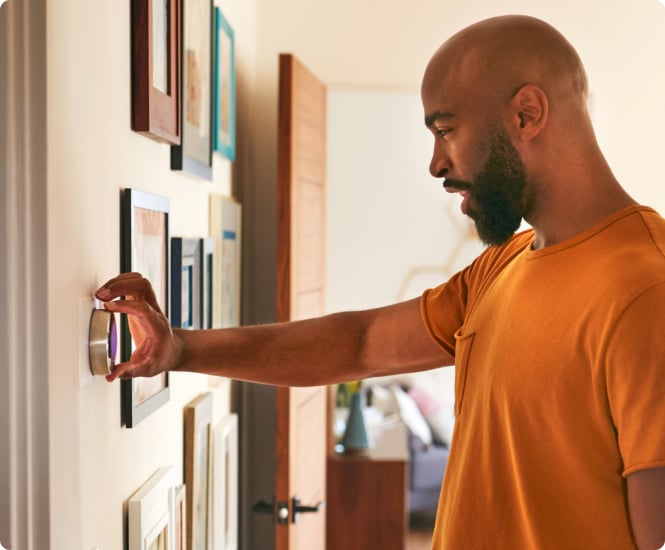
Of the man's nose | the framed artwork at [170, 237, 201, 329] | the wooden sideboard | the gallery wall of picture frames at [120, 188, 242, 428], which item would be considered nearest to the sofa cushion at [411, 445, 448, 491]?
the wooden sideboard

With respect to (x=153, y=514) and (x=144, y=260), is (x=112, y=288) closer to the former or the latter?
(x=144, y=260)

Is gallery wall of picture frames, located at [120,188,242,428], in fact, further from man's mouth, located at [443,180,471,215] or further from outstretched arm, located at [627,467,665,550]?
outstretched arm, located at [627,467,665,550]

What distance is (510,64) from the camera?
1410 millimetres

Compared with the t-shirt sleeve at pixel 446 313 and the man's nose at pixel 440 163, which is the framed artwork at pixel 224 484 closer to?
the t-shirt sleeve at pixel 446 313

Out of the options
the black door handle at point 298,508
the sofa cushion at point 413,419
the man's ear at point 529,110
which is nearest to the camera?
the man's ear at point 529,110

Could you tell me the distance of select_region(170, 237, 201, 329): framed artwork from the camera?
1788mm

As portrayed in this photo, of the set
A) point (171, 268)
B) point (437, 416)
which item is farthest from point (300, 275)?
point (437, 416)

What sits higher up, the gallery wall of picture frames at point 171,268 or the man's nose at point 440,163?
the man's nose at point 440,163

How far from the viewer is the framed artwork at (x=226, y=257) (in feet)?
7.67

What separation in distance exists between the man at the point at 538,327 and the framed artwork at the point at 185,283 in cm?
22

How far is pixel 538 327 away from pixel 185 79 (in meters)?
0.90

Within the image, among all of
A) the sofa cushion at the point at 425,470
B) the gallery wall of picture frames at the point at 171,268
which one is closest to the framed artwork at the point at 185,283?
the gallery wall of picture frames at the point at 171,268

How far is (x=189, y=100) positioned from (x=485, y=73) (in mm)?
697

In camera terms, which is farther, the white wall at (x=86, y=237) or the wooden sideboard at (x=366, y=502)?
the wooden sideboard at (x=366, y=502)
